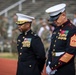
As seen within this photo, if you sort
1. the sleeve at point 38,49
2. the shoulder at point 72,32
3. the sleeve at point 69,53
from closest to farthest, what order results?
the sleeve at point 69,53 → the shoulder at point 72,32 → the sleeve at point 38,49

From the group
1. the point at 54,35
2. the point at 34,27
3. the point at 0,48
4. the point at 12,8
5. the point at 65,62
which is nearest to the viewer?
the point at 65,62

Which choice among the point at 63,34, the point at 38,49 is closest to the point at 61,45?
the point at 63,34

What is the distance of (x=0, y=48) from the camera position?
16.0m

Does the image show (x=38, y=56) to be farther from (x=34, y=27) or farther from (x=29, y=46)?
(x=34, y=27)

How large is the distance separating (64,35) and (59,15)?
0.95ft

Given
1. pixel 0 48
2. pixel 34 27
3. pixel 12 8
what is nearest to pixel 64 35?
pixel 34 27

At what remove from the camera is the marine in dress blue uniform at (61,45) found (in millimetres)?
5047

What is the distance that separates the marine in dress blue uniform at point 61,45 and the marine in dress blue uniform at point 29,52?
2.01 feet

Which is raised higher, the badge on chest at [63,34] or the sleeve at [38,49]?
the badge on chest at [63,34]

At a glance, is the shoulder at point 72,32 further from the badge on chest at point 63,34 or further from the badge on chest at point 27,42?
the badge on chest at point 27,42

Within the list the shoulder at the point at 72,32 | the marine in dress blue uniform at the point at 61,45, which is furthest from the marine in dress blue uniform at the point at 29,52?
the shoulder at the point at 72,32

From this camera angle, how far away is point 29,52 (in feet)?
19.3

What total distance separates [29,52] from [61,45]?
0.87 meters

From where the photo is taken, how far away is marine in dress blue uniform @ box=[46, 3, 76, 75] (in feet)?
16.6
